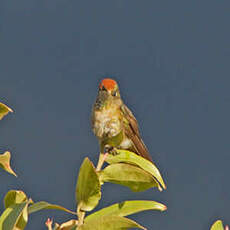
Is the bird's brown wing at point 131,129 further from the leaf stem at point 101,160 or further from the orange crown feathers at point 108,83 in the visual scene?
the leaf stem at point 101,160

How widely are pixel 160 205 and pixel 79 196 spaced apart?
154 mm

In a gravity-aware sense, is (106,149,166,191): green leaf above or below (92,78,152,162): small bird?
below

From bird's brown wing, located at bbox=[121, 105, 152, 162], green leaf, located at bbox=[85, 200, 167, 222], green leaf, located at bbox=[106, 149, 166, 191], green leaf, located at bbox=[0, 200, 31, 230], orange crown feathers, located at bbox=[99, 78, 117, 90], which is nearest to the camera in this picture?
green leaf, located at bbox=[0, 200, 31, 230]

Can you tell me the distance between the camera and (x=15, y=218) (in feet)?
2.26

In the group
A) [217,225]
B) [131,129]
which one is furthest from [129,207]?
[131,129]

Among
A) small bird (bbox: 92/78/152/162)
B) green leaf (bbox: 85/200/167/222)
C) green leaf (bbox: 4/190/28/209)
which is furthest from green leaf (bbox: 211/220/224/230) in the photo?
small bird (bbox: 92/78/152/162)

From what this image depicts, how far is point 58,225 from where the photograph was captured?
759 mm

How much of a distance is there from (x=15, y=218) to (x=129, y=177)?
0.24 metres

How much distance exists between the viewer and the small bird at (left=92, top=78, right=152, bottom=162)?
1.39 meters

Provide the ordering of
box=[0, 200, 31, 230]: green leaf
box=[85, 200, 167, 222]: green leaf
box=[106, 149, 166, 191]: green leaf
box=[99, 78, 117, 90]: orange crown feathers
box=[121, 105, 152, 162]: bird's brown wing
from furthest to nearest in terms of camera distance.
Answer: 1. box=[121, 105, 152, 162]: bird's brown wing
2. box=[99, 78, 117, 90]: orange crown feathers
3. box=[106, 149, 166, 191]: green leaf
4. box=[85, 200, 167, 222]: green leaf
5. box=[0, 200, 31, 230]: green leaf

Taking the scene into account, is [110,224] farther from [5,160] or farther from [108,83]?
[108,83]

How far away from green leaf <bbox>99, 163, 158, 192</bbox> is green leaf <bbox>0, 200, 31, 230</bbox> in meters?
0.18

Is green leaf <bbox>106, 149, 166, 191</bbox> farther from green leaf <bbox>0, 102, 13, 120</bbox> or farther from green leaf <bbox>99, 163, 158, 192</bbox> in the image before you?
green leaf <bbox>0, 102, 13, 120</bbox>

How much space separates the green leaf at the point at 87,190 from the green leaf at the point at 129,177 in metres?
0.05
